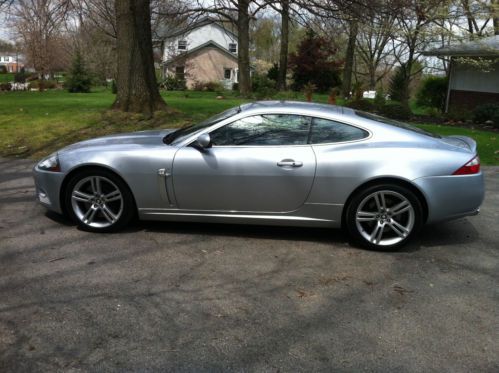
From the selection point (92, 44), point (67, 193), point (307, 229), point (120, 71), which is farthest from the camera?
point (92, 44)

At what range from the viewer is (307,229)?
18.9 ft

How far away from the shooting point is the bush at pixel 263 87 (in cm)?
2422

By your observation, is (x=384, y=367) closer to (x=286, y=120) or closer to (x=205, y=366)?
(x=205, y=366)

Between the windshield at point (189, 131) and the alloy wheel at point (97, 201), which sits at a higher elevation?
the windshield at point (189, 131)

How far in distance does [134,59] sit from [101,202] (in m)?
7.09

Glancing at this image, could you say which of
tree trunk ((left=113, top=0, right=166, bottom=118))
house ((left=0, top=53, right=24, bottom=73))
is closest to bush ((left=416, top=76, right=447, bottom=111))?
tree trunk ((left=113, top=0, right=166, bottom=118))

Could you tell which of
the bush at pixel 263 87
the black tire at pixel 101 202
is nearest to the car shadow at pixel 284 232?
the black tire at pixel 101 202

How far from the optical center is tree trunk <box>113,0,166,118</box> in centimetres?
1152

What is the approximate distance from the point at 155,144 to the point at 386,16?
1021 cm

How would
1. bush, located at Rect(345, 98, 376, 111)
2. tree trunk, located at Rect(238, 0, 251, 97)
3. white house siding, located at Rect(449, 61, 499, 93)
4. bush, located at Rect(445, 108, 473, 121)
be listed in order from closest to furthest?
bush, located at Rect(445, 108, 473, 121) → bush, located at Rect(345, 98, 376, 111) → white house siding, located at Rect(449, 61, 499, 93) → tree trunk, located at Rect(238, 0, 251, 97)

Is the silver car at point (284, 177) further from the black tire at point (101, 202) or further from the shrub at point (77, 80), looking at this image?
the shrub at point (77, 80)

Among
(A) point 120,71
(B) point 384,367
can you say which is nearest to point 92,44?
(A) point 120,71

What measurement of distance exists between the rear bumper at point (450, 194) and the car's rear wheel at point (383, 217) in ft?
0.42

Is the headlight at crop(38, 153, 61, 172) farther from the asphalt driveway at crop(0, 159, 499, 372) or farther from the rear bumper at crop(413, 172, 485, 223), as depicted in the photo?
the rear bumper at crop(413, 172, 485, 223)
